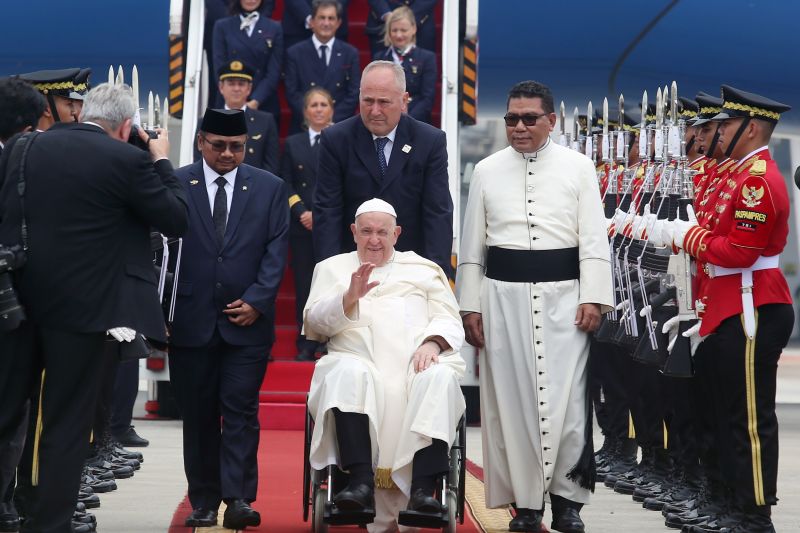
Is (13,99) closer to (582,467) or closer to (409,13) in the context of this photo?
(582,467)

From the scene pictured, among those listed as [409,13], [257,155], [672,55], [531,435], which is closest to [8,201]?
[531,435]

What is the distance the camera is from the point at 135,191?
5121mm

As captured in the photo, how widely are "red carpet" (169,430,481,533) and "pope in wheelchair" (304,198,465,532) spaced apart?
1.42 feet

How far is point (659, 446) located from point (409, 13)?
175 inches

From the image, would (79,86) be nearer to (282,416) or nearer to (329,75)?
(282,416)

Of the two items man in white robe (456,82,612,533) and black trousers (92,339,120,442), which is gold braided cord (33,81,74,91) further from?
man in white robe (456,82,612,533)

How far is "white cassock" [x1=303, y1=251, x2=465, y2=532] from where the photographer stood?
18.4 feet

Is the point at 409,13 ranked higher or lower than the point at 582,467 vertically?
higher

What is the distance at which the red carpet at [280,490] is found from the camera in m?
6.09

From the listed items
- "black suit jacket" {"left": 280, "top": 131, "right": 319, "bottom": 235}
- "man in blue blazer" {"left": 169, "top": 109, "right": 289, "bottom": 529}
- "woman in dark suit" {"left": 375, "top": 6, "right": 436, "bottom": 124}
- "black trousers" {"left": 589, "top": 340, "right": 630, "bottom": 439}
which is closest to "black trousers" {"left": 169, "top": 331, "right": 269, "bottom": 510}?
"man in blue blazer" {"left": 169, "top": 109, "right": 289, "bottom": 529}

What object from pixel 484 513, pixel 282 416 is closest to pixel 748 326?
pixel 484 513

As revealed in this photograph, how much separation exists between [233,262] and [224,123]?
0.56m

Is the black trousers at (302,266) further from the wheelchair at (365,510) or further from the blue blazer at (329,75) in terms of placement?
the wheelchair at (365,510)

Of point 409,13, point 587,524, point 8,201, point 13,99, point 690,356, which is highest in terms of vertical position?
point 409,13
